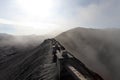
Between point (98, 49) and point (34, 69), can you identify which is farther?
point (98, 49)

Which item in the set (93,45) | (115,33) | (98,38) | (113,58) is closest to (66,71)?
(113,58)

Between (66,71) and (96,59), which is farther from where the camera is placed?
(96,59)

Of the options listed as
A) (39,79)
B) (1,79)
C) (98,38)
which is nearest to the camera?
(39,79)

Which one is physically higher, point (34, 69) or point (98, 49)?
point (34, 69)

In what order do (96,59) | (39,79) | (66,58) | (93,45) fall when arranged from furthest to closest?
(93,45)
(96,59)
(39,79)
(66,58)

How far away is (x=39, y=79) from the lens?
1353 cm

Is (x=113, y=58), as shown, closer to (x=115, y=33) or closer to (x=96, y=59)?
(x=96, y=59)

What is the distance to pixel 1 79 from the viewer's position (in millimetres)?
24641

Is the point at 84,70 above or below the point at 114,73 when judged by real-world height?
above

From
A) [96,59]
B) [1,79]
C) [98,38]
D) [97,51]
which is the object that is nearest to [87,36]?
[98,38]

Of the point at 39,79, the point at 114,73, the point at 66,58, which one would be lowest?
the point at 114,73

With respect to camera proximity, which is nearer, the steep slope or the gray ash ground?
the gray ash ground

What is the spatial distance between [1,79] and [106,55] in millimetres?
21591

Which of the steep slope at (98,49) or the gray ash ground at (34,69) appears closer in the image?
the gray ash ground at (34,69)
